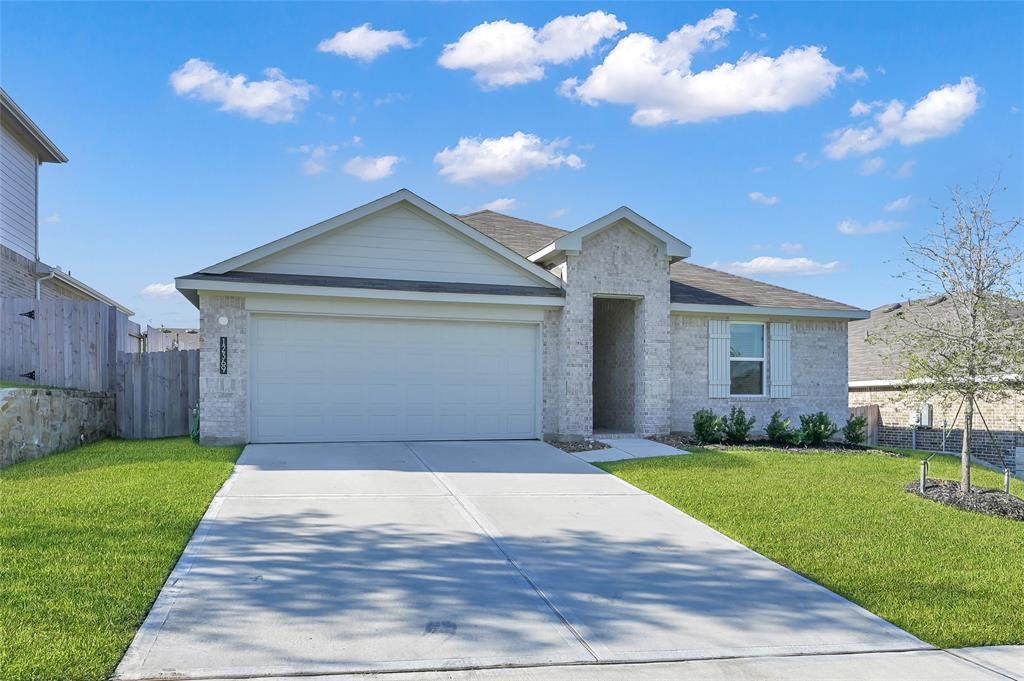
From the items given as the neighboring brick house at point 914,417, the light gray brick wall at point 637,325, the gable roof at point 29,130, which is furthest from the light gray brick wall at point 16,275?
the neighboring brick house at point 914,417

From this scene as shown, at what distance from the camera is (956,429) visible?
20938 mm

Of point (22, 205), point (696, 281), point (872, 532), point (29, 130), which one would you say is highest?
point (29, 130)

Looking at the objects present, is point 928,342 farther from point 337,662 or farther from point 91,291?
point 91,291

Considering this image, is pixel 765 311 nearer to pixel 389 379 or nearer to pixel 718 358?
pixel 718 358

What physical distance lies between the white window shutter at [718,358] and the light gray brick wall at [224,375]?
9142 millimetres

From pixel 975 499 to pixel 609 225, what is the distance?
773 cm

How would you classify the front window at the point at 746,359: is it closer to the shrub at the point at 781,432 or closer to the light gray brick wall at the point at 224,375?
the shrub at the point at 781,432

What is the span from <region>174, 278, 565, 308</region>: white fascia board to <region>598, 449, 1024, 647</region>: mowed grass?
12.2ft

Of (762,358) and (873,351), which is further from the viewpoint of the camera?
(873,351)

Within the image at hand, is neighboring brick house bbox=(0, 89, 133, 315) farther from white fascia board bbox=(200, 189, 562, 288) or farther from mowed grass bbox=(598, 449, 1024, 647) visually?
mowed grass bbox=(598, 449, 1024, 647)

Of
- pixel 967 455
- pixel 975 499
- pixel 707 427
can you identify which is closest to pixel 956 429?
pixel 707 427

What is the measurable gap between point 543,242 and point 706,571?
38.6 feet

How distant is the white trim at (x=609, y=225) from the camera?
1472 cm

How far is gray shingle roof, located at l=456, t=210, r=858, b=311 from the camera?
1678 cm
